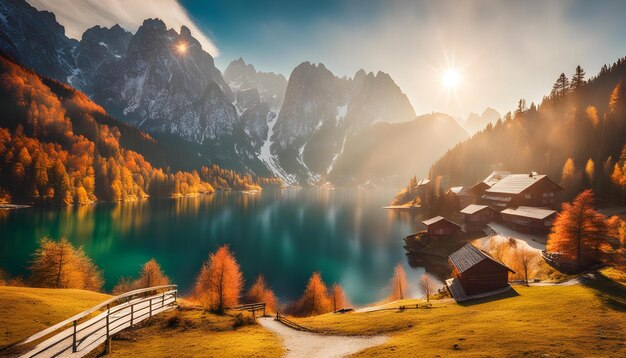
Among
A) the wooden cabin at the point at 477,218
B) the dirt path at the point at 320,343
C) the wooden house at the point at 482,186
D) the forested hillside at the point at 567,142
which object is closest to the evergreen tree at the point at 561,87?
the forested hillside at the point at 567,142

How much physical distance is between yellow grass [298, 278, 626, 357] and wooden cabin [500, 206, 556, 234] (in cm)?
3864

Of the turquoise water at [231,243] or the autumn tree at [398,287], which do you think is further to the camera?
the turquoise water at [231,243]

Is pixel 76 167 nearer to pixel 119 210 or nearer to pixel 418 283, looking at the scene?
pixel 119 210

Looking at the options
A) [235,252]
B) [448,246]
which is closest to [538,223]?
[448,246]

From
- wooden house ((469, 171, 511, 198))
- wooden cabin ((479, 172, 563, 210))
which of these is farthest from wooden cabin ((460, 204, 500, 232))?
wooden house ((469, 171, 511, 198))

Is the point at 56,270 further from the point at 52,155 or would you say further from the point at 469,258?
the point at 52,155

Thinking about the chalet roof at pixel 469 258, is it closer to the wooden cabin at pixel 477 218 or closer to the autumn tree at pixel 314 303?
the autumn tree at pixel 314 303

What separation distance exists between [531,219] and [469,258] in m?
39.9

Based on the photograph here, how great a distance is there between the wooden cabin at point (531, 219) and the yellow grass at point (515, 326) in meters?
38.6

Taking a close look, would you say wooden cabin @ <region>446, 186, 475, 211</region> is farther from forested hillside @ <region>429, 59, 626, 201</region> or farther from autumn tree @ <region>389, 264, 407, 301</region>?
autumn tree @ <region>389, 264, 407, 301</region>

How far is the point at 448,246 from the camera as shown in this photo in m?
73.4

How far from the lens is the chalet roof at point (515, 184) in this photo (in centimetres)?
8056

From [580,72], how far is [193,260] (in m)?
173

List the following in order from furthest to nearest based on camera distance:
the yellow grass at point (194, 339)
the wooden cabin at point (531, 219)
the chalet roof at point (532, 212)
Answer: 1. the wooden cabin at point (531, 219)
2. the chalet roof at point (532, 212)
3. the yellow grass at point (194, 339)
